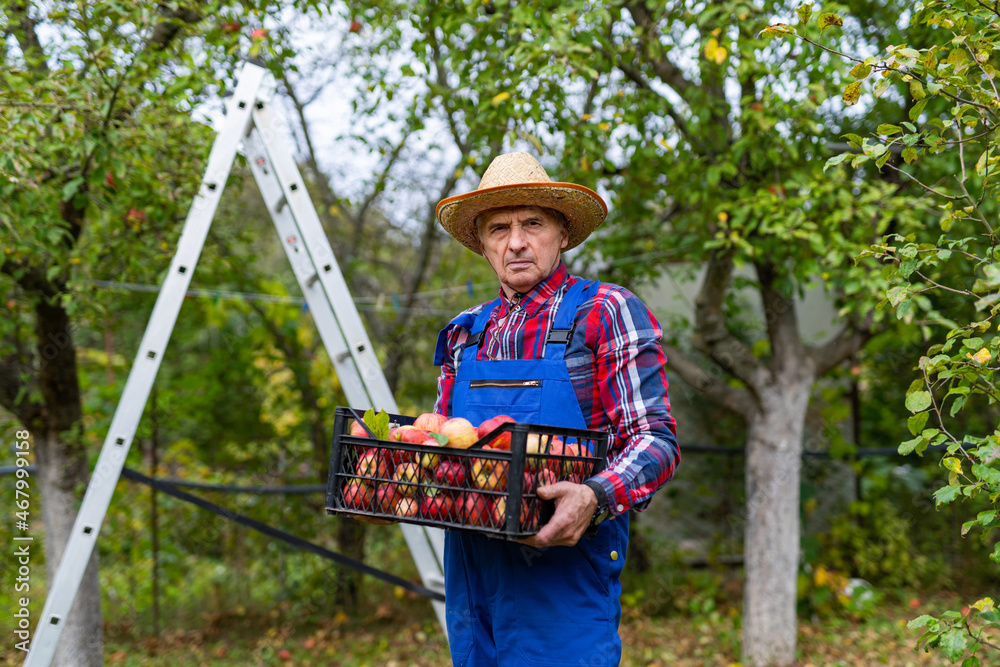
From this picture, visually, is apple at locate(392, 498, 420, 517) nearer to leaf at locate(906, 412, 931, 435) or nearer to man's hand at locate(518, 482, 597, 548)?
man's hand at locate(518, 482, 597, 548)

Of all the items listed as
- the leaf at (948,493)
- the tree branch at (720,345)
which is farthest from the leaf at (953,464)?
the tree branch at (720,345)

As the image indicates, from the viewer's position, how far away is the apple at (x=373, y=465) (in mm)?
1595

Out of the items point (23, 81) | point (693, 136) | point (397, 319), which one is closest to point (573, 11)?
point (693, 136)

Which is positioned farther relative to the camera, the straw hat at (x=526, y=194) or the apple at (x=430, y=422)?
the straw hat at (x=526, y=194)

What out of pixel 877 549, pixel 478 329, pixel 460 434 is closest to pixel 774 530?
pixel 877 549

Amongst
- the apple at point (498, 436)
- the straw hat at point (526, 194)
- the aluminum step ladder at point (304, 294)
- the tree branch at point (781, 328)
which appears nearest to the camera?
the apple at point (498, 436)

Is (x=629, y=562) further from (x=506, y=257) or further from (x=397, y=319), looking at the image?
(x=506, y=257)

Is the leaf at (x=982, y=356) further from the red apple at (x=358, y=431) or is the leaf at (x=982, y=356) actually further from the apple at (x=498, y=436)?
the red apple at (x=358, y=431)

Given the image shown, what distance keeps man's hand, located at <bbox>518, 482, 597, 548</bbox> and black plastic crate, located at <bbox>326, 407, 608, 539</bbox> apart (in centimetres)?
3

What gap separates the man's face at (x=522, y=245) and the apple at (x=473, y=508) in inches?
26.0

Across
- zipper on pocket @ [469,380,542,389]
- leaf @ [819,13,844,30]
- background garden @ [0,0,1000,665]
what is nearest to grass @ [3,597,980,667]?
background garden @ [0,0,1000,665]

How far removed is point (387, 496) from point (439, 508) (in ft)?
0.45

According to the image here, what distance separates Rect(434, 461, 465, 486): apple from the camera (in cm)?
151

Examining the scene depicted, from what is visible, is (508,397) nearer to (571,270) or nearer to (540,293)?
(540,293)
